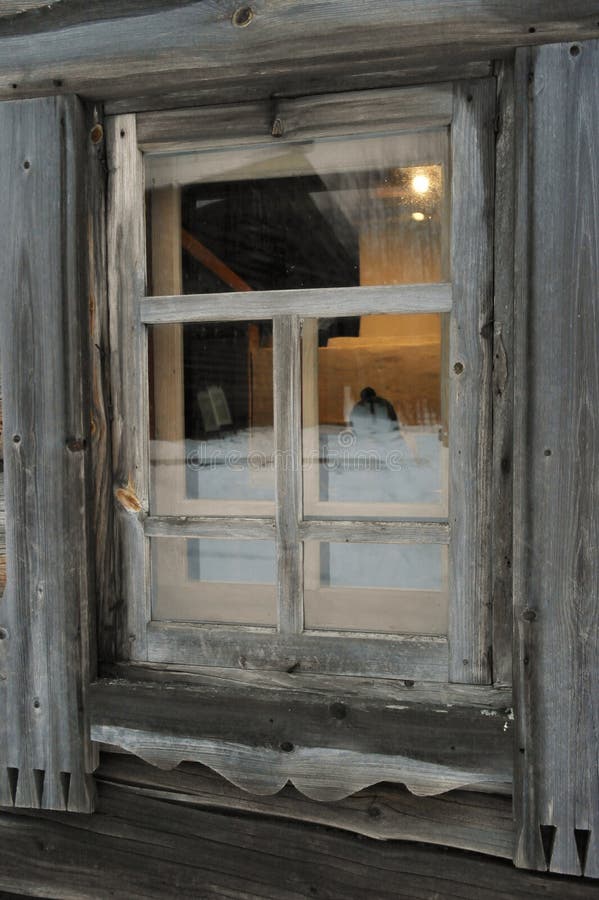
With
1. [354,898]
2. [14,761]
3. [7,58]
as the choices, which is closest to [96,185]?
[7,58]

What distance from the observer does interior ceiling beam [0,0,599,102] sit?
1.28 meters

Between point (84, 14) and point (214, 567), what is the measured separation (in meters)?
1.28

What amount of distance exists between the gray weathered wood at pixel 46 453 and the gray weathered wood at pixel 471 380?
0.84 meters

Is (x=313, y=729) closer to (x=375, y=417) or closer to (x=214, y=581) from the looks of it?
(x=214, y=581)

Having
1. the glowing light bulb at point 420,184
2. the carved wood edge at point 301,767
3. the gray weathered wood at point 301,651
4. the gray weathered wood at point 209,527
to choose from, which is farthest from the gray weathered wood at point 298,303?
the carved wood edge at point 301,767

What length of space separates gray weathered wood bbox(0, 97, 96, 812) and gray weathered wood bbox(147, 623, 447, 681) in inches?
8.1

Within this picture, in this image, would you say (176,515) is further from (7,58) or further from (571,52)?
(571,52)

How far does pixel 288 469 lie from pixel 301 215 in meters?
0.61

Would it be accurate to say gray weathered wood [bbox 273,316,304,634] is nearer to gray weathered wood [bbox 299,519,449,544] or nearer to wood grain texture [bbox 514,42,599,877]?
gray weathered wood [bbox 299,519,449,544]

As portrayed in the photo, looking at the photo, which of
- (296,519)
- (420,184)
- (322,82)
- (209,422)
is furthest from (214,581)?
(322,82)

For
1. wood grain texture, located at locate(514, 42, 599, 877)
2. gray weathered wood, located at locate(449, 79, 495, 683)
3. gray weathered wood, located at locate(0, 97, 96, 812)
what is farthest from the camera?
gray weathered wood, located at locate(0, 97, 96, 812)

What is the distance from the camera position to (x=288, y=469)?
1.51 meters

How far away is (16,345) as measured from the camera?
150cm

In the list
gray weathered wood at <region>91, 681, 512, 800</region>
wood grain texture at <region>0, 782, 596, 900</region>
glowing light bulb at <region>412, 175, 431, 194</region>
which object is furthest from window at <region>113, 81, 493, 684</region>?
wood grain texture at <region>0, 782, 596, 900</region>
